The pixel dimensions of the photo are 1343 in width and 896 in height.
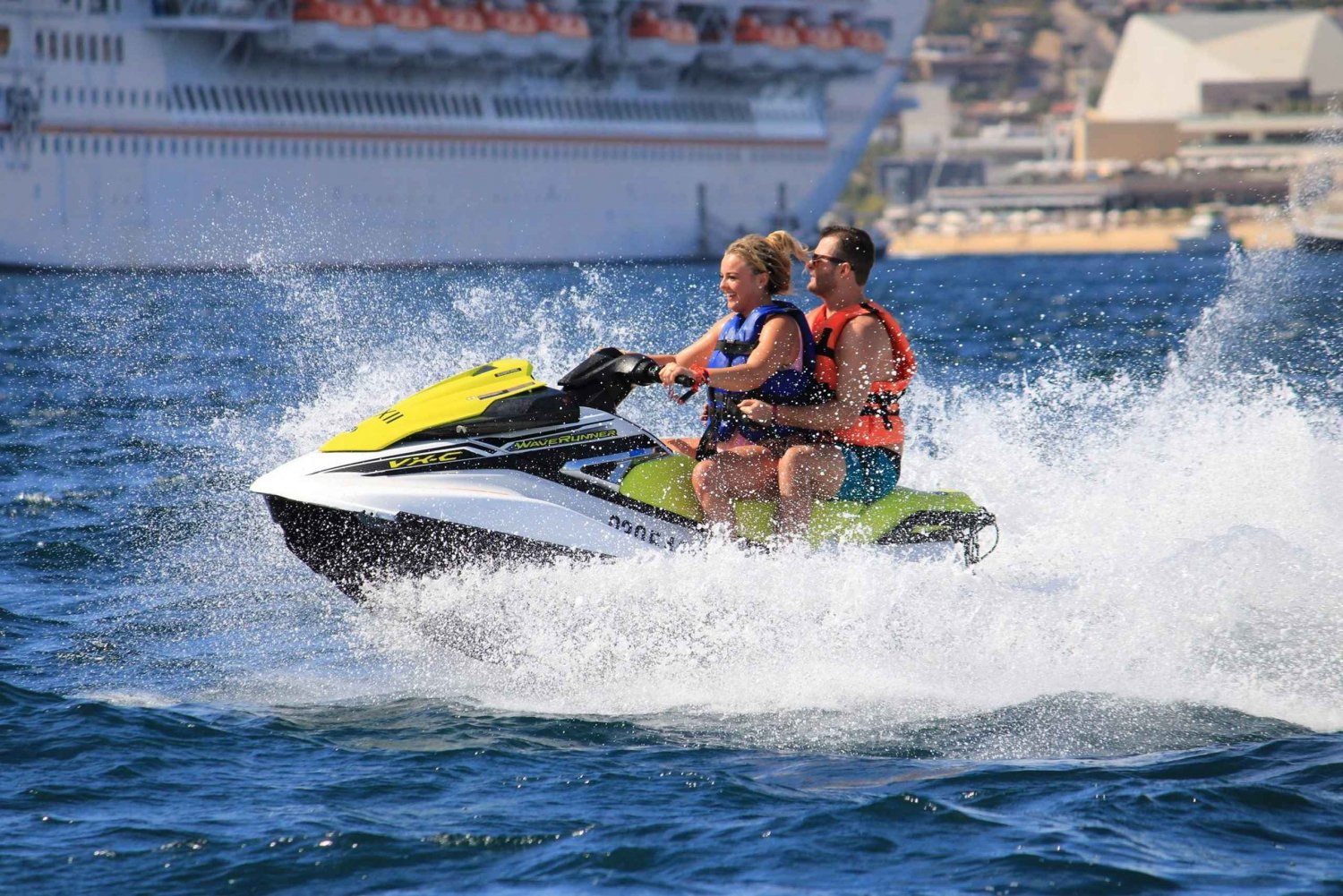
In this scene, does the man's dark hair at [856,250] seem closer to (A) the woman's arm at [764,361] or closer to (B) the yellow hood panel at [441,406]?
(A) the woman's arm at [764,361]

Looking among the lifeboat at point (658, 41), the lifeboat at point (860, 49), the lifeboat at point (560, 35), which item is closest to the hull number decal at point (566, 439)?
the lifeboat at point (560, 35)

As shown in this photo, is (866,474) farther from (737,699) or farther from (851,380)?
(737,699)

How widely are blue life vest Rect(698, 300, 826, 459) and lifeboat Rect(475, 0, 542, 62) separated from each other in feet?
154

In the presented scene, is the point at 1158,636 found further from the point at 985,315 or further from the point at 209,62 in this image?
the point at 209,62

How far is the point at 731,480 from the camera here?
21.4 feet

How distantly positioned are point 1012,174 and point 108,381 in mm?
109097

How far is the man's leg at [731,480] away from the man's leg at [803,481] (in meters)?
0.08

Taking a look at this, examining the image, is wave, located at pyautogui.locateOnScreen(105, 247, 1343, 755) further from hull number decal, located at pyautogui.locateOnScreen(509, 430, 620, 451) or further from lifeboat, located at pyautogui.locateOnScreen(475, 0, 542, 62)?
lifeboat, located at pyautogui.locateOnScreen(475, 0, 542, 62)

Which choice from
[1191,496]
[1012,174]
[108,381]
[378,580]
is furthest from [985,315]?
[1012,174]

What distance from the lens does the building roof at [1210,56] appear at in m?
131

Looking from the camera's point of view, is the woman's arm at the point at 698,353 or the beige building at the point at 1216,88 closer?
the woman's arm at the point at 698,353

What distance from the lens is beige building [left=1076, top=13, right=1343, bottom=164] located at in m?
116

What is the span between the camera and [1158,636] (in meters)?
6.45

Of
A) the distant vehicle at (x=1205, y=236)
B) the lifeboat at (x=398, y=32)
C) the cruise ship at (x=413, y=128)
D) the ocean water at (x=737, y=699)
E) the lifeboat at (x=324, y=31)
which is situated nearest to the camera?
the ocean water at (x=737, y=699)
